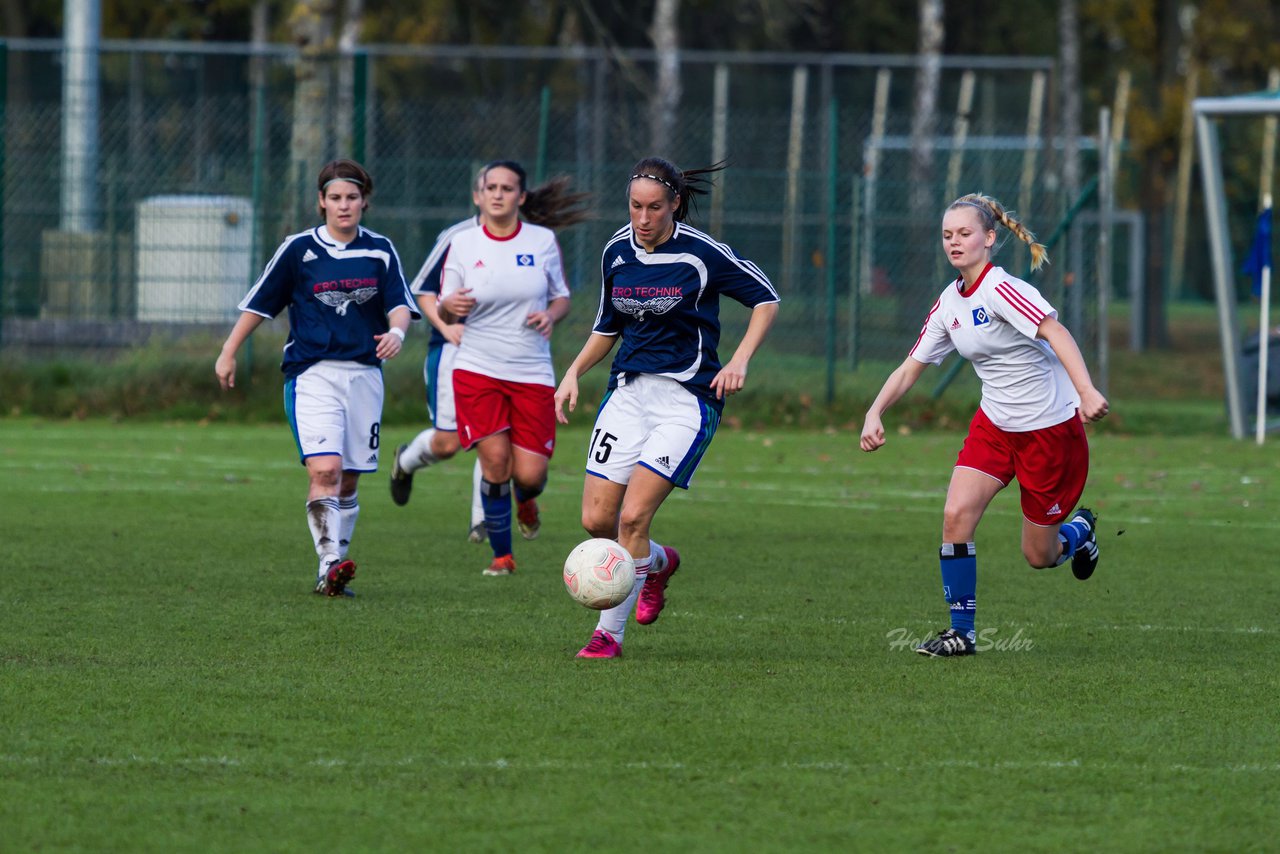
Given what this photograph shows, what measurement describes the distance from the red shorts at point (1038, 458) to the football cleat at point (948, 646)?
65cm

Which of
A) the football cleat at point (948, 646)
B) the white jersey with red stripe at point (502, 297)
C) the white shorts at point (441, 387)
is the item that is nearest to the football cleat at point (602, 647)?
the football cleat at point (948, 646)

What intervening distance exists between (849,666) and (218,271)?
12.5 metres

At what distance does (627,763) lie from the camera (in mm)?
5246

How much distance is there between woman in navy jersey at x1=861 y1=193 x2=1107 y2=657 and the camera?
7031 millimetres

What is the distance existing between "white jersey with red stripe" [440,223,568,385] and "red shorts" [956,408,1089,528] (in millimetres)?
2907

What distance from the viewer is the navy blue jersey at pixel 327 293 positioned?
8.59 m

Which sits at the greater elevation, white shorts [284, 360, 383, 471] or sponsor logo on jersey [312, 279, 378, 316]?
sponsor logo on jersey [312, 279, 378, 316]

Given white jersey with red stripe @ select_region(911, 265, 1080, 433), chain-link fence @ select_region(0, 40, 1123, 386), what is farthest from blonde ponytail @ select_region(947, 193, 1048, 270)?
chain-link fence @ select_region(0, 40, 1123, 386)

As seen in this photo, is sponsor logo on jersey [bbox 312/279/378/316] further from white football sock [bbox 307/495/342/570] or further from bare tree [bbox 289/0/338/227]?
bare tree [bbox 289/0/338/227]

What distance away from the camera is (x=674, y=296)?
709 centimetres

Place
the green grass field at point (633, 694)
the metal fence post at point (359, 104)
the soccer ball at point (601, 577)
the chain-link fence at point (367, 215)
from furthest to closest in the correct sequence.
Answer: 1. the metal fence post at point (359, 104)
2. the chain-link fence at point (367, 215)
3. the soccer ball at point (601, 577)
4. the green grass field at point (633, 694)

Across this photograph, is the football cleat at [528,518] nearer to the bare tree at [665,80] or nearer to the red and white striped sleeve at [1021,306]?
the red and white striped sleeve at [1021,306]

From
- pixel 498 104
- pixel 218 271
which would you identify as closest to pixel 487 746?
pixel 218 271

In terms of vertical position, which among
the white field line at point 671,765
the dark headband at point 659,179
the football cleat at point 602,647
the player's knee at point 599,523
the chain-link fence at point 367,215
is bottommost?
the white field line at point 671,765
